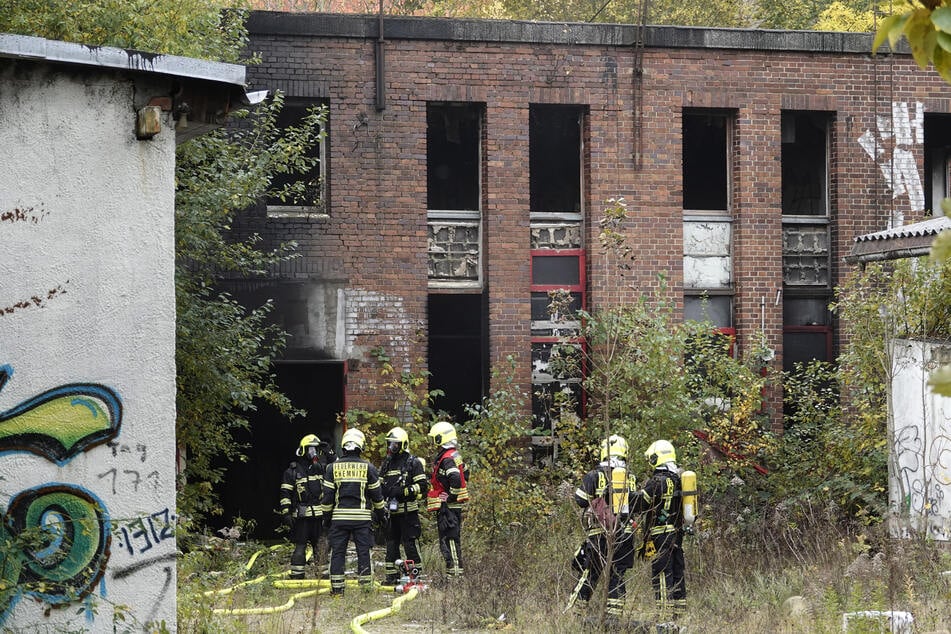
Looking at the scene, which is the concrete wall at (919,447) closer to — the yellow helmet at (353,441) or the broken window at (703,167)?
the yellow helmet at (353,441)

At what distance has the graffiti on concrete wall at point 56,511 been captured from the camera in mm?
7488

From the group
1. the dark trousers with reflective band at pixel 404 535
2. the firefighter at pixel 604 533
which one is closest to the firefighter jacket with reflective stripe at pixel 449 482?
the dark trousers with reflective band at pixel 404 535

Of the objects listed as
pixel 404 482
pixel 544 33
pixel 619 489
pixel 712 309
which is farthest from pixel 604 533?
pixel 544 33

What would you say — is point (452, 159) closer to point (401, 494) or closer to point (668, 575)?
point (401, 494)

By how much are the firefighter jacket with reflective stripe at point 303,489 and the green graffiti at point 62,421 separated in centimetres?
648

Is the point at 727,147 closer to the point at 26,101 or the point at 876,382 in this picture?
the point at 876,382

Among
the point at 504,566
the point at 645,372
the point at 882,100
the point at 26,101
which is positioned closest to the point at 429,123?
the point at 645,372

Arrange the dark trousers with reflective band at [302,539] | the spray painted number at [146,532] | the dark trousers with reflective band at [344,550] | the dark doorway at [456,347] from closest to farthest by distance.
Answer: the spray painted number at [146,532]
the dark trousers with reflective band at [344,550]
the dark trousers with reflective band at [302,539]
the dark doorway at [456,347]

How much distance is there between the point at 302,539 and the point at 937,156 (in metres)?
12.8

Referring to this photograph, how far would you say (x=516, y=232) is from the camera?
18.2 metres

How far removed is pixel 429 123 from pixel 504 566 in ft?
28.8

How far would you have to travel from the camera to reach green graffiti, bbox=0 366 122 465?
7.57m

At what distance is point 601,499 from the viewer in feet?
34.8

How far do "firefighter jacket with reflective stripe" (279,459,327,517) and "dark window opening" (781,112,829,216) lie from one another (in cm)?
952
